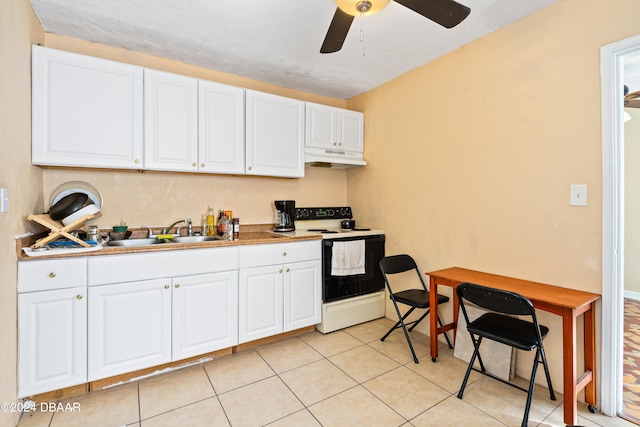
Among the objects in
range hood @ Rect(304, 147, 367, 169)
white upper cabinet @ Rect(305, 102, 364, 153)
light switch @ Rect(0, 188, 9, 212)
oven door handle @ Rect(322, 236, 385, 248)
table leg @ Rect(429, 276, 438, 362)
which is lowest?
table leg @ Rect(429, 276, 438, 362)

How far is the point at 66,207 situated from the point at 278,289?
1.60 metres

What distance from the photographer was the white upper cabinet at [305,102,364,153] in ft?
10.1

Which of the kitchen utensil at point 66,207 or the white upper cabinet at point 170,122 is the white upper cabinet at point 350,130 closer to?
the white upper cabinet at point 170,122

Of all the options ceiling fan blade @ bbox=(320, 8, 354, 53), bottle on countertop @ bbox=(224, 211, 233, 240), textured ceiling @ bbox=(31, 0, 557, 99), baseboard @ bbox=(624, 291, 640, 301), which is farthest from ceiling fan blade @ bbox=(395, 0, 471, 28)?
baseboard @ bbox=(624, 291, 640, 301)

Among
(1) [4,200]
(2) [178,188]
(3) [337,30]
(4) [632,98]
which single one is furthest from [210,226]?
(4) [632,98]

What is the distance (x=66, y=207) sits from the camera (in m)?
1.98

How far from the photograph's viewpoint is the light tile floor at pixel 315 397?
5.57 feet

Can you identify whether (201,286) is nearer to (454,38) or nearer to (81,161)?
(81,161)

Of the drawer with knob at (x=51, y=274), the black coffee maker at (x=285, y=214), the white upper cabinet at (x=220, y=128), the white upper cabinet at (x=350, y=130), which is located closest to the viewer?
the drawer with knob at (x=51, y=274)

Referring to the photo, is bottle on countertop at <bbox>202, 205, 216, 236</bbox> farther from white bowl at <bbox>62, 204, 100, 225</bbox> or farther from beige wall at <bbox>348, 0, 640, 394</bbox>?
beige wall at <bbox>348, 0, 640, 394</bbox>

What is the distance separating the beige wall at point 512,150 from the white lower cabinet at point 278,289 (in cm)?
96

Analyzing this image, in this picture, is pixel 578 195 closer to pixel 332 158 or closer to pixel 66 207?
pixel 332 158

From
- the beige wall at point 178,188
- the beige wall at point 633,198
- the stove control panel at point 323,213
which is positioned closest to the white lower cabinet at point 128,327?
the beige wall at point 178,188

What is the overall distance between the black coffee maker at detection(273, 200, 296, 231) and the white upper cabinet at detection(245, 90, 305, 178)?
298 millimetres
